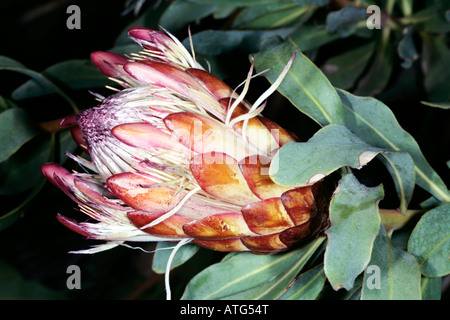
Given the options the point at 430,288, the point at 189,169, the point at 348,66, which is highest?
the point at 189,169

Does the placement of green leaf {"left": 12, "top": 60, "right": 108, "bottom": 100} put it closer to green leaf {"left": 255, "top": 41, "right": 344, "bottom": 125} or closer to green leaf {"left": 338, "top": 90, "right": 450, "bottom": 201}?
green leaf {"left": 255, "top": 41, "right": 344, "bottom": 125}

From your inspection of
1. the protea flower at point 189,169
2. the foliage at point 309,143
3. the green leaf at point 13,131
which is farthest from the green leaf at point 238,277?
the green leaf at point 13,131

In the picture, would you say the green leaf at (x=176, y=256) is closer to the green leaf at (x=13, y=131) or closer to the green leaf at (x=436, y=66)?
the green leaf at (x=13, y=131)

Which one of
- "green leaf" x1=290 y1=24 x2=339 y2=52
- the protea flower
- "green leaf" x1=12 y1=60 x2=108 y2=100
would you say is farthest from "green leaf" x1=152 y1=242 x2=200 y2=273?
"green leaf" x1=290 y1=24 x2=339 y2=52

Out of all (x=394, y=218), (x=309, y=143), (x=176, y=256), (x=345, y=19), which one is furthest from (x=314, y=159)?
(x=345, y=19)

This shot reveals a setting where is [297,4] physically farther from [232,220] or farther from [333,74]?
[232,220]

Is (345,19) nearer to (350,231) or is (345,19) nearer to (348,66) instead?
(348,66)

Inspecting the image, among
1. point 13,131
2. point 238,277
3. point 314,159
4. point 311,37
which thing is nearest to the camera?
point 314,159
